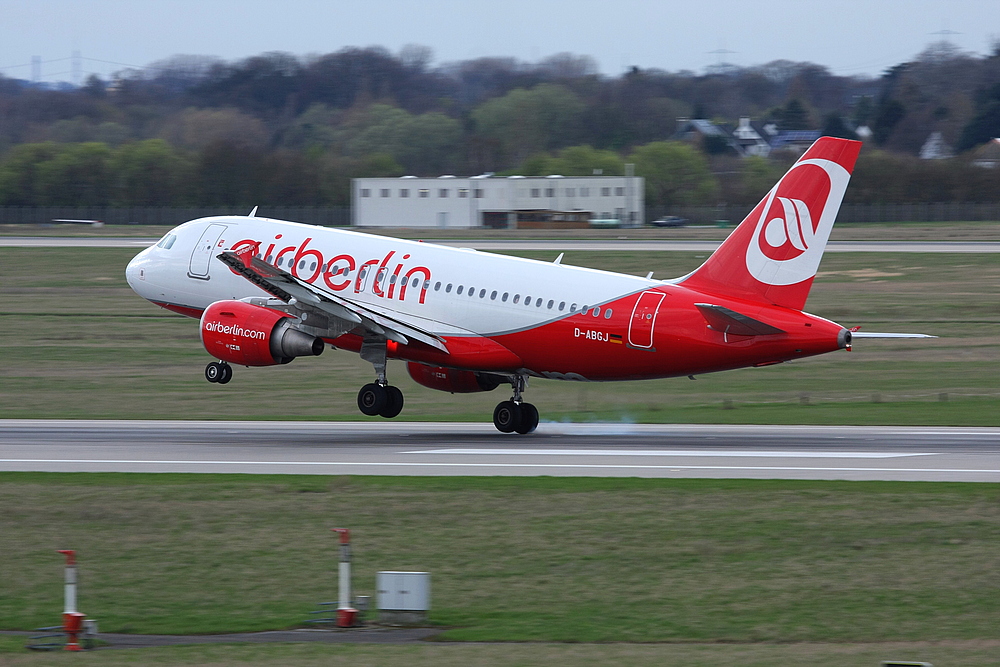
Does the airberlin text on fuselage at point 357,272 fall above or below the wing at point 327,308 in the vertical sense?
above

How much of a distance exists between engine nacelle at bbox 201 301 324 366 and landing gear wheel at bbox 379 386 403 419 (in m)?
2.66

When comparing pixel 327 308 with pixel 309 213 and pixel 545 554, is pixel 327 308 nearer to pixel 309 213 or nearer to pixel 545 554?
pixel 545 554

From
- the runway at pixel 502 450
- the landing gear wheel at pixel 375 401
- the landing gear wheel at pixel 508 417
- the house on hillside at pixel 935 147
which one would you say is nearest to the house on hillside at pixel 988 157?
the house on hillside at pixel 935 147

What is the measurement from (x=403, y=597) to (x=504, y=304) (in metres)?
18.5

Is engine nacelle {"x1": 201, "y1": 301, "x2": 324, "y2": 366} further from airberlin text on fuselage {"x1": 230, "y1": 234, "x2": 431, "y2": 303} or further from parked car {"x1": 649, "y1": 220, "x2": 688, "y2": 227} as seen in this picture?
parked car {"x1": 649, "y1": 220, "x2": 688, "y2": 227}

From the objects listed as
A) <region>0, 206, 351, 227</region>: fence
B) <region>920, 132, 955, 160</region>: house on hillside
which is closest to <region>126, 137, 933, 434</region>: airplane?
<region>0, 206, 351, 227</region>: fence

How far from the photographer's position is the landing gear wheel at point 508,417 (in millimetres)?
35469

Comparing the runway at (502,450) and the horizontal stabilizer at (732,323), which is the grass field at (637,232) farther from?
the horizontal stabilizer at (732,323)

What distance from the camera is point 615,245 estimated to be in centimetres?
8688

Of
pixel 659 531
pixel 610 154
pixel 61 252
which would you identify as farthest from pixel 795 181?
pixel 610 154

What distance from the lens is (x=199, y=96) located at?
192500 millimetres

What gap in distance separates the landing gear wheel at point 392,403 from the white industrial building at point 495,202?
74470 mm

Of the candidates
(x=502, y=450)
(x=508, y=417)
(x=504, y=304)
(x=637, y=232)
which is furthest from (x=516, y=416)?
(x=637, y=232)

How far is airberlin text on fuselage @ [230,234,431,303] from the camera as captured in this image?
36375mm
